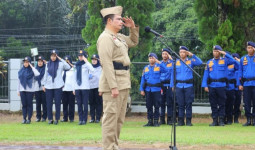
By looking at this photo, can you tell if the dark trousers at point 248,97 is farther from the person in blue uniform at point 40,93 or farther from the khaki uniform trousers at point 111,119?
the khaki uniform trousers at point 111,119

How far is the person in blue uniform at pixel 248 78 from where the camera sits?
14.6m

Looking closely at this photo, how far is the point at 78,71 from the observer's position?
54.5ft

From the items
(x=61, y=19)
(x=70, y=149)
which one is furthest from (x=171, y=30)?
(x=70, y=149)

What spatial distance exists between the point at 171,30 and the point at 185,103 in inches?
698

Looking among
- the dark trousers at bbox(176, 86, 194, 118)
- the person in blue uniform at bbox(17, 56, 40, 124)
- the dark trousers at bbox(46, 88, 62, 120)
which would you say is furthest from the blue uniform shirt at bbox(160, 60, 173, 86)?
the person in blue uniform at bbox(17, 56, 40, 124)

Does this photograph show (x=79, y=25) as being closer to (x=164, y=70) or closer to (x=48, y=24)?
(x=48, y=24)

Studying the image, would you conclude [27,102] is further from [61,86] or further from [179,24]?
[179,24]

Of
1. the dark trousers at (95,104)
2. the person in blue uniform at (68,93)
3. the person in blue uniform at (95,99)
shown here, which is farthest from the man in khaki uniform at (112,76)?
the person in blue uniform at (68,93)

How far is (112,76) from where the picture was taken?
808 centimetres

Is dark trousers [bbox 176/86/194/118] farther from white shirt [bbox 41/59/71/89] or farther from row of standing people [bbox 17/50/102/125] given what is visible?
white shirt [bbox 41/59/71/89]

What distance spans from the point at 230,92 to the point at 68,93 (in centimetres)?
511

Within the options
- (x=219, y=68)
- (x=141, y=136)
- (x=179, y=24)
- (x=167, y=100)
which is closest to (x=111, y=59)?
(x=141, y=136)

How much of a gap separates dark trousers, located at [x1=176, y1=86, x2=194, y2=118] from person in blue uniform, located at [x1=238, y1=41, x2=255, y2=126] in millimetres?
1319

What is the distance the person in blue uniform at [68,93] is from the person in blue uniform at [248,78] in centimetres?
527
